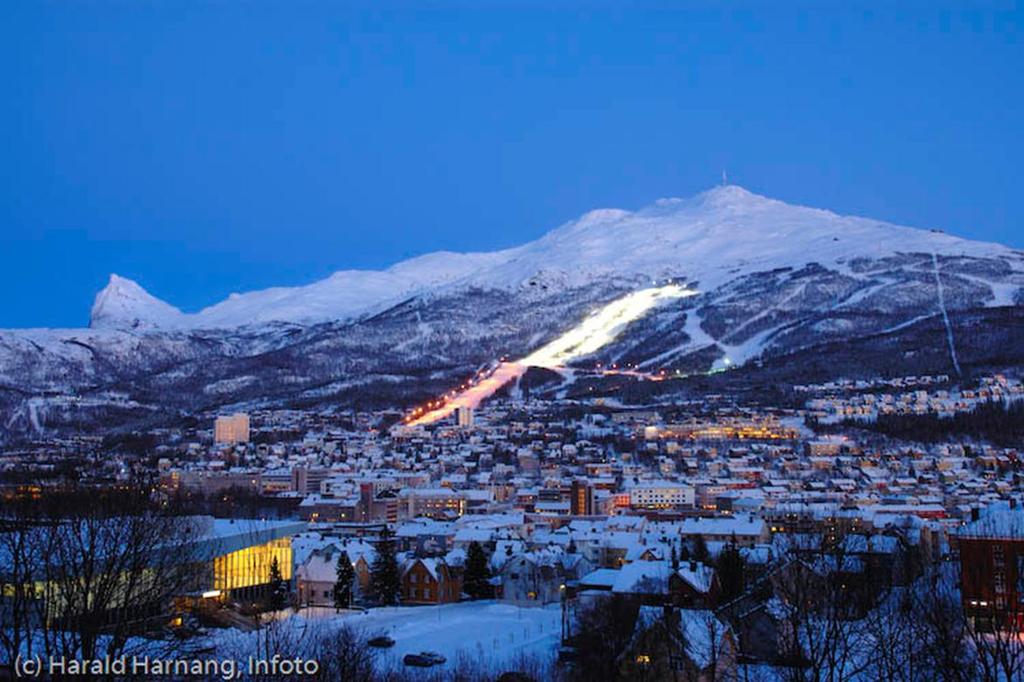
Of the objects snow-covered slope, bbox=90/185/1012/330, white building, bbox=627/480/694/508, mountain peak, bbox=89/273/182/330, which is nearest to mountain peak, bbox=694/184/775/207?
snow-covered slope, bbox=90/185/1012/330

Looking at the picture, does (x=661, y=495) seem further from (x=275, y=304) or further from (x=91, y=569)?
(x=275, y=304)

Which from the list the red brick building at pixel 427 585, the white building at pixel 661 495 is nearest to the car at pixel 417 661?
the red brick building at pixel 427 585

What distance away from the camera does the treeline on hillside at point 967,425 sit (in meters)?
55.0

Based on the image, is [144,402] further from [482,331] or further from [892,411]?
[892,411]

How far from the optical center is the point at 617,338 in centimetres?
10619

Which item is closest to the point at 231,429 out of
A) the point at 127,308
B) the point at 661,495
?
the point at 661,495

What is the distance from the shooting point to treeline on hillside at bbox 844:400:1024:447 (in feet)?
180

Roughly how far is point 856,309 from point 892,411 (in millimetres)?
38026

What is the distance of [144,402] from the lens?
97.8 meters

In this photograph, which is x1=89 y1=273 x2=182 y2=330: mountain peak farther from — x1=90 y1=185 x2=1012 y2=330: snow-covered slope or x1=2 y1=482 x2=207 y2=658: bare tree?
x1=2 y1=482 x2=207 y2=658: bare tree

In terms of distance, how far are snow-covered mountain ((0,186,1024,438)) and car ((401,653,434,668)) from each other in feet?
200

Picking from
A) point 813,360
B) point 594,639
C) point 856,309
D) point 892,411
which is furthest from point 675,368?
point 594,639

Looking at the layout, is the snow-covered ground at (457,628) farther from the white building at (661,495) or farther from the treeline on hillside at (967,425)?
the treeline on hillside at (967,425)

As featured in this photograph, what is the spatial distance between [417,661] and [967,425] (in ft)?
156
